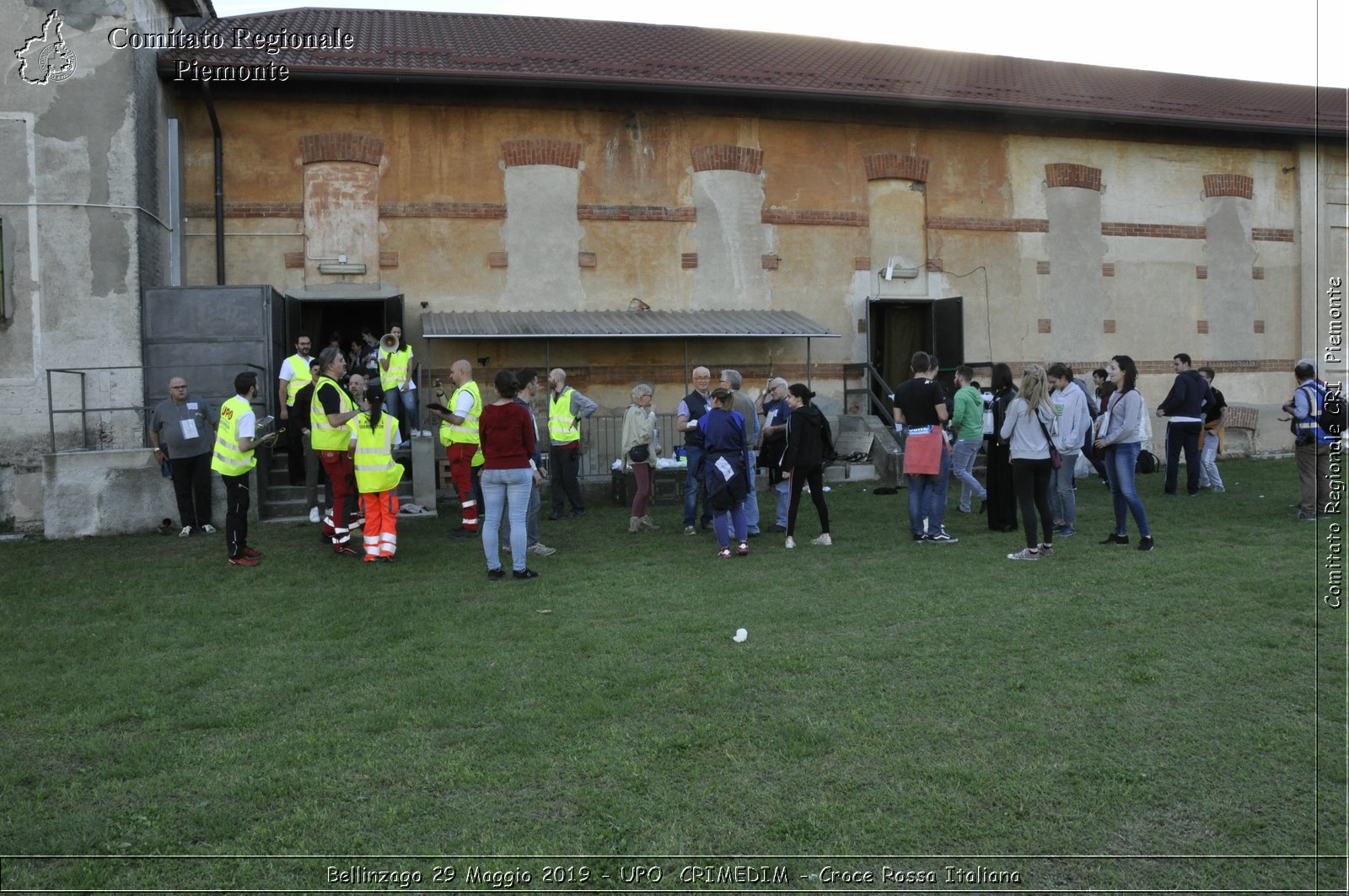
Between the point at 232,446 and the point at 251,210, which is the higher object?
the point at 251,210

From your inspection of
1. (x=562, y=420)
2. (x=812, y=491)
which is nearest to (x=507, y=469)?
(x=812, y=491)

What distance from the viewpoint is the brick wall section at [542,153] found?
1692cm

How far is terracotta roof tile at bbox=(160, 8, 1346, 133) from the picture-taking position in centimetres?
1628

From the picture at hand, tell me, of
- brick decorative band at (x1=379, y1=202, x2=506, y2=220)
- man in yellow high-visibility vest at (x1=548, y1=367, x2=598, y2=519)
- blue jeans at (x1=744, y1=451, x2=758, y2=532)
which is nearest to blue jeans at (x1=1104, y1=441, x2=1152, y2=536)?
blue jeans at (x1=744, y1=451, x2=758, y2=532)

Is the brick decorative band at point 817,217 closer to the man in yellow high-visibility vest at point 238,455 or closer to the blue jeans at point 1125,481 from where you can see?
the blue jeans at point 1125,481

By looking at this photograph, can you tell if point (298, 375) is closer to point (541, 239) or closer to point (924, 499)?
point (541, 239)

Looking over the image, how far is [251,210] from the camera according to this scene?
52.8 feet

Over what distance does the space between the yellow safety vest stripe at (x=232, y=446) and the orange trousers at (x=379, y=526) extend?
1.20 m

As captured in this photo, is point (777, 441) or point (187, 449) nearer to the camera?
point (777, 441)

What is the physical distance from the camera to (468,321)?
16188 millimetres

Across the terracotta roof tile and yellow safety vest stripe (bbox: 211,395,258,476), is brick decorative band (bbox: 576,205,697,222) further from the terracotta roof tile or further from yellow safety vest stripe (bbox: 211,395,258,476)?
yellow safety vest stripe (bbox: 211,395,258,476)

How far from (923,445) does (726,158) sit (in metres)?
8.91

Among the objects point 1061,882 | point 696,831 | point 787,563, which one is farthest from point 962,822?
point 787,563

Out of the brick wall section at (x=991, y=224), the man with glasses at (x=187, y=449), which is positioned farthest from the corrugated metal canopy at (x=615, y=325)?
the man with glasses at (x=187, y=449)
